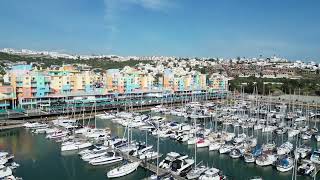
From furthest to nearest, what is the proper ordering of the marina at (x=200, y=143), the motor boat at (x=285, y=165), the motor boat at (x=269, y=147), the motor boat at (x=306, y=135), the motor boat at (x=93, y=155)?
the motor boat at (x=306, y=135)
the motor boat at (x=269, y=147)
the motor boat at (x=93, y=155)
the marina at (x=200, y=143)
the motor boat at (x=285, y=165)

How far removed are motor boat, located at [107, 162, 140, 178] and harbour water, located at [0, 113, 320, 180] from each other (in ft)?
0.85

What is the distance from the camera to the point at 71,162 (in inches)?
879

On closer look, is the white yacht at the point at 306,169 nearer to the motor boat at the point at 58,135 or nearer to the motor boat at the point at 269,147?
the motor boat at the point at 269,147

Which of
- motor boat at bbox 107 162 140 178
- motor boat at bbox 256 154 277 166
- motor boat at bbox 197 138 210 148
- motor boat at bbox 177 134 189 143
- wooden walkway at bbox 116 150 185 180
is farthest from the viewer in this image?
motor boat at bbox 177 134 189 143

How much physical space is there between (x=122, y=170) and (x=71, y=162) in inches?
174

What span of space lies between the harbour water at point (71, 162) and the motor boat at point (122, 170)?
0.26 meters

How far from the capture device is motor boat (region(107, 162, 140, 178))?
19.5 meters

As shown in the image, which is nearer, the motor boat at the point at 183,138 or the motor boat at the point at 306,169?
the motor boat at the point at 306,169

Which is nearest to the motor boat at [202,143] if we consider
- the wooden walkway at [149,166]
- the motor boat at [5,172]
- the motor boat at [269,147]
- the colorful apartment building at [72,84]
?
the motor boat at [269,147]

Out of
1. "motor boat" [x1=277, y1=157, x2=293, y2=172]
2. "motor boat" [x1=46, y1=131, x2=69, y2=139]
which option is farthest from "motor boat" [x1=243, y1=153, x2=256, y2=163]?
"motor boat" [x1=46, y1=131, x2=69, y2=139]

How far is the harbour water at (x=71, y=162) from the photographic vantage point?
66.1 ft

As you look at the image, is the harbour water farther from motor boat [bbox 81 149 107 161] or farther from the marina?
motor boat [bbox 81 149 107 161]

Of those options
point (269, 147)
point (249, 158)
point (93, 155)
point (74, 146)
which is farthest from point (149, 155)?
point (269, 147)

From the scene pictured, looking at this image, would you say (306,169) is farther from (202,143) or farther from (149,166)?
(149,166)
